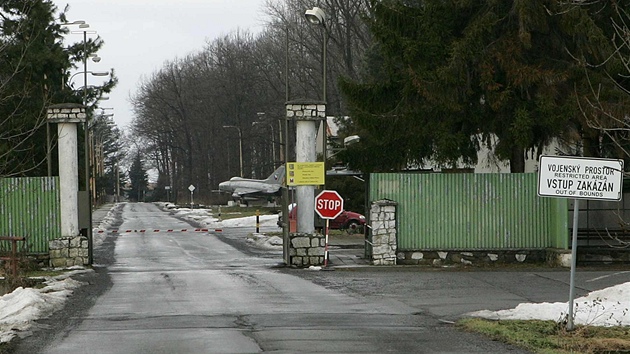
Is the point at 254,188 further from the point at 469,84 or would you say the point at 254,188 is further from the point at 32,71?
the point at 469,84

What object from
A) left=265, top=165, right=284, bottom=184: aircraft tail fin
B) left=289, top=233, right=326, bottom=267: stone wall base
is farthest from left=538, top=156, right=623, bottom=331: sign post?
left=265, top=165, right=284, bottom=184: aircraft tail fin

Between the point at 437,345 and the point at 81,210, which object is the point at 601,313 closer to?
the point at 437,345

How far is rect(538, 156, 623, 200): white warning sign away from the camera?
1258 cm

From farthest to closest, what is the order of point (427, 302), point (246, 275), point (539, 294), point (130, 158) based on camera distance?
point (130, 158)
point (246, 275)
point (539, 294)
point (427, 302)

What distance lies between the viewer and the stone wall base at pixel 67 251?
25.2 m

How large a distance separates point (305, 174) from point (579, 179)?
13.4m

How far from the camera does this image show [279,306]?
1633 centimetres

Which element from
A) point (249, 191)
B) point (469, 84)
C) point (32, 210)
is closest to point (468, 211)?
point (469, 84)

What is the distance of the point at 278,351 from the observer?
11.2 meters

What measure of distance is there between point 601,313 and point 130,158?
6155 inches

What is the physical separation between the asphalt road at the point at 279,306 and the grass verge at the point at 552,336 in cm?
31

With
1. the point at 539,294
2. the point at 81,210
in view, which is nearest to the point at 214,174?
the point at 81,210

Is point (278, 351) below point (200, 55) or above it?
below

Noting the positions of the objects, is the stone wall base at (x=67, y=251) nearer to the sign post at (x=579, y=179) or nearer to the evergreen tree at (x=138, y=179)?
the sign post at (x=579, y=179)
